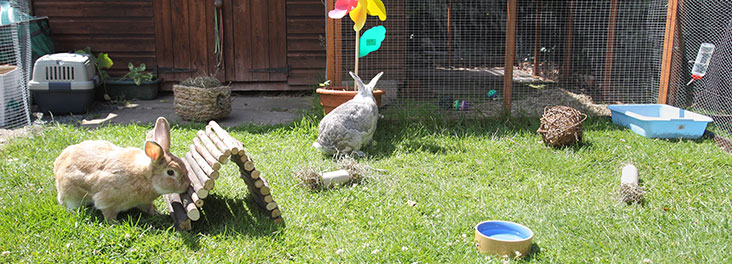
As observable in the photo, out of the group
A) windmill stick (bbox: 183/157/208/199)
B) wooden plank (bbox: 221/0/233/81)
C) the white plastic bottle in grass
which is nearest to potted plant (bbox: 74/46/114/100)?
wooden plank (bbox: 221/0/233/81)

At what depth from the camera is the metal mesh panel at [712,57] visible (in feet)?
18.7

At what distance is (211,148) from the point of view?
3078 mm

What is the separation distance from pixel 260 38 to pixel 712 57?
5581 millimetres

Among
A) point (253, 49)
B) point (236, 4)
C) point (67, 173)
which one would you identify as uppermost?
point (236, 4)

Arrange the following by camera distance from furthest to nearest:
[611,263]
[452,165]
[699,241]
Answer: [452,165] < [699,241] < [611,263]

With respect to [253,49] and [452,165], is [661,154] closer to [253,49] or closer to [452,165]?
[452,165]

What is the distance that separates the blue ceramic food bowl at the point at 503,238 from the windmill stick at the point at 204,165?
144 centimetres

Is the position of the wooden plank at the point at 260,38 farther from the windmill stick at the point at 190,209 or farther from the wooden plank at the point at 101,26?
the windmill stick at the point at 190,209

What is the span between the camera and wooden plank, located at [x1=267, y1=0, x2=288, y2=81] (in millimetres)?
7574

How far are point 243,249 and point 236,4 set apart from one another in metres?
5.40

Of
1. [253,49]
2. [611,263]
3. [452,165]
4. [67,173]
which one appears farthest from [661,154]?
[253,49]

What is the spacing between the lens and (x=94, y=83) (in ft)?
21.6

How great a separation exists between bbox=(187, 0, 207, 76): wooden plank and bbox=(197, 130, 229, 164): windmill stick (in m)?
4.63

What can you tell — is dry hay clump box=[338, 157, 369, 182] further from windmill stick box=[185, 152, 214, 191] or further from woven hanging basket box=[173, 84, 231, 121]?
woven hanging basket box=[173, 84, 231, 121]
